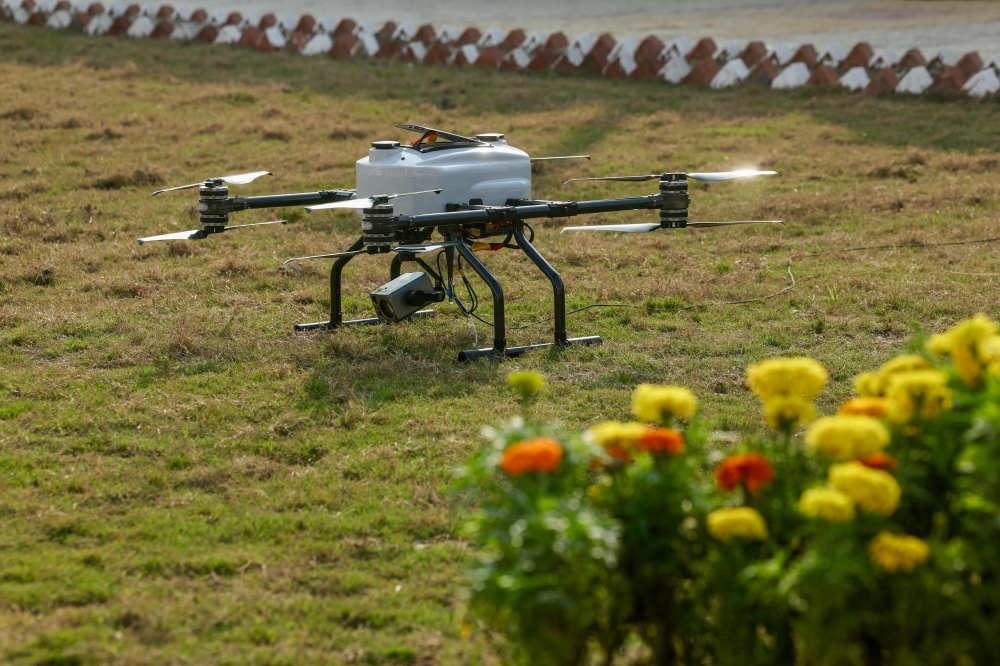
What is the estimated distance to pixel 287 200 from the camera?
16.0ft

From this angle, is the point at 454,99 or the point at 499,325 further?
the point at 454,99

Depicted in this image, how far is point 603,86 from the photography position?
13336mm

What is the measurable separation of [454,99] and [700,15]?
9262 mm

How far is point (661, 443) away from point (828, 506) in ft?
1.14

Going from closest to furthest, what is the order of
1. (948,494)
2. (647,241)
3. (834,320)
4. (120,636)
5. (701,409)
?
(948,494) → (120,636) → (701,409) → (834,320) → (647,241)

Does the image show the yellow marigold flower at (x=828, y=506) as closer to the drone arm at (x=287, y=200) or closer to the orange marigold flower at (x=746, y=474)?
the orange marigold flower at (x=746, y=474)

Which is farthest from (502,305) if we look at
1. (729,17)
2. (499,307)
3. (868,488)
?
(729,17)

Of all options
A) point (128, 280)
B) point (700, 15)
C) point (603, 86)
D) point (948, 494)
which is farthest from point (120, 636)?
point (700, 15)

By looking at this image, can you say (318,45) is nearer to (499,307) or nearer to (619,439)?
(499,307)

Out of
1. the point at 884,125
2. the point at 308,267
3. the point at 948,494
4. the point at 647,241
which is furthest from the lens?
the point at 884,125

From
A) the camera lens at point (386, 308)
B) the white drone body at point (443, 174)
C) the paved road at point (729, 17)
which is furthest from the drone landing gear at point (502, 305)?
the paved road at point (729, 17)

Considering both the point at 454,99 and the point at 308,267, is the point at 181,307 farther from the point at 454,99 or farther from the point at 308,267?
the point at 454,99

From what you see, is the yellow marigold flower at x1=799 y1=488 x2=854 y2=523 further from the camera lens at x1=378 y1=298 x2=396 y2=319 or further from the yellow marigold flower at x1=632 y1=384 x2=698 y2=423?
the camera lens at x1=378 y1=298 x2=396 y2=319

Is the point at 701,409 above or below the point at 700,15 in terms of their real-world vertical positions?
below
